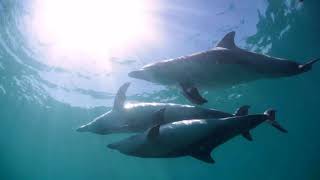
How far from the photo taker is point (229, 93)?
29766 mm

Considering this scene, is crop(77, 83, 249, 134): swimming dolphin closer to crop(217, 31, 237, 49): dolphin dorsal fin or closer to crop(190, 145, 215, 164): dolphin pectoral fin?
crop(190, 145, 215, 164): dolphin pectoral fin

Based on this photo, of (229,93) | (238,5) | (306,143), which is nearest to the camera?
(238,5)

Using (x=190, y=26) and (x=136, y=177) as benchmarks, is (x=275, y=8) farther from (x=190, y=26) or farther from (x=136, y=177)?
(x=136, y=177)

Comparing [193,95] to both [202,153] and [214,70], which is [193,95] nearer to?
[214,70]

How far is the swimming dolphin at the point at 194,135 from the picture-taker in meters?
5.60

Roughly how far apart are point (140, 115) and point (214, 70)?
5.83ft

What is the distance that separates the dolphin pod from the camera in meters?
5.64

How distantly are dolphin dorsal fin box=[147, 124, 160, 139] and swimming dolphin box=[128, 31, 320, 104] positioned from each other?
0.82 metres

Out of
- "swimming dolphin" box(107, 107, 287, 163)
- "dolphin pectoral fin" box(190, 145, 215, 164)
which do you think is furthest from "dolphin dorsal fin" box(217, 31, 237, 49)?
"dolphin pectoral fin" box(190, 145, 215, 164)

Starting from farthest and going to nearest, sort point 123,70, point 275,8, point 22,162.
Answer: point 22,162 < point 123,70 < point 275,8

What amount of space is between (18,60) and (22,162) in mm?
42543

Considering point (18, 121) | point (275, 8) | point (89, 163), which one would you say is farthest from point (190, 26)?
point (89, 163)

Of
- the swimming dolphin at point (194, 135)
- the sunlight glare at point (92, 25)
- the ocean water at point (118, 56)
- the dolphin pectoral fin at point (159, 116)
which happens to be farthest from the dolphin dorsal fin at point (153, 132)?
the sunlight glare at point (92, 25)

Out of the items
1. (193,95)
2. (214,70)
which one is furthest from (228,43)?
(193,95)
